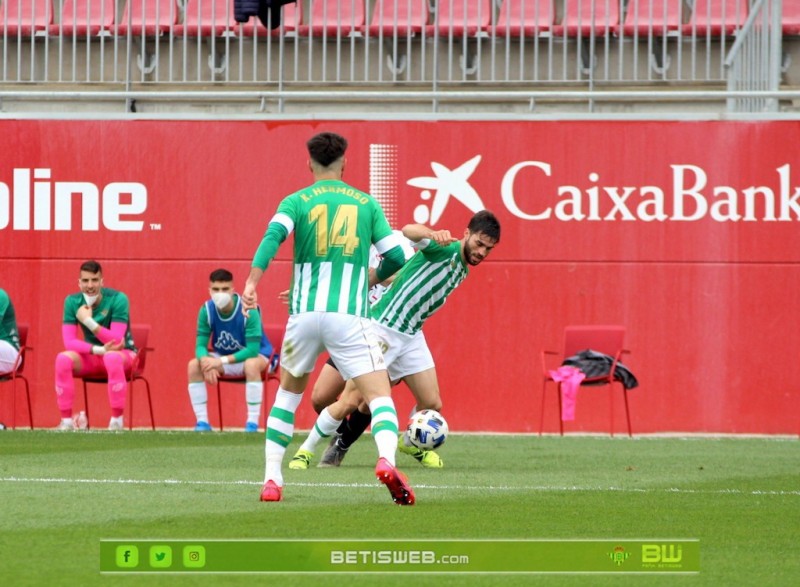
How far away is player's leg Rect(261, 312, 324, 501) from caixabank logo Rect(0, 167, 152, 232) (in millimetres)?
8891

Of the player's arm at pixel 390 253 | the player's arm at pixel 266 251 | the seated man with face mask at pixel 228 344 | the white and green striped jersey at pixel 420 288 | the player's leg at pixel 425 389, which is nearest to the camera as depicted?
the player's arm at pixel 266 251

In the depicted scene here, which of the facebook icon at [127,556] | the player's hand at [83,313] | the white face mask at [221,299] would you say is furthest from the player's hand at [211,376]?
the facebook icon at [127,556]

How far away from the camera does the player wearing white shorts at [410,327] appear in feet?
35.7

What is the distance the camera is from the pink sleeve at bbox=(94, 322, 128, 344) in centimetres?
1597

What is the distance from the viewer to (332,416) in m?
11.1

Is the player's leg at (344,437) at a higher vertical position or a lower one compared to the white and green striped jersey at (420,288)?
lower

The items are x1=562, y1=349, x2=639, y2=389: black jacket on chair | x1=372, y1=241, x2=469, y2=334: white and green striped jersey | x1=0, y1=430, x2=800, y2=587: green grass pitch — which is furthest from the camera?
x1=562, y1=349, x2=639, y2=389: black jacket on chair

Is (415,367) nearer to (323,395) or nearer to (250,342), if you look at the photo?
(323,395)

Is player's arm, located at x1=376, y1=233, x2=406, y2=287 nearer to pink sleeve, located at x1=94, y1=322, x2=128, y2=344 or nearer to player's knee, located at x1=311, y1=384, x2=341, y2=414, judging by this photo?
player's knee, located at x1=311, y1=384, x2=341, y2=414

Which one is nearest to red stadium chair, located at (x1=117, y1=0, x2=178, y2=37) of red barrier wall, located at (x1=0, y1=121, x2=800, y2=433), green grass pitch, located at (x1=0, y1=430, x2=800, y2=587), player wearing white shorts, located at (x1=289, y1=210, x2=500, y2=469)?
red barrier wall, located at (x1=0, y1=121, x2=800, y2=433)

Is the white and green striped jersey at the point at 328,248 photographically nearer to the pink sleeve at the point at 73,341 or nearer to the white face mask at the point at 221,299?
the white face mask at the point at 221,299

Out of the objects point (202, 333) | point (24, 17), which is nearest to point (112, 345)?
point (202, 333)

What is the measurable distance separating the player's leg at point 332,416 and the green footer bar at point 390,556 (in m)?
4.03

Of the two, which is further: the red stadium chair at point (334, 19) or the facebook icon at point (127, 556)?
the red stadium chair at point (334, 19)
